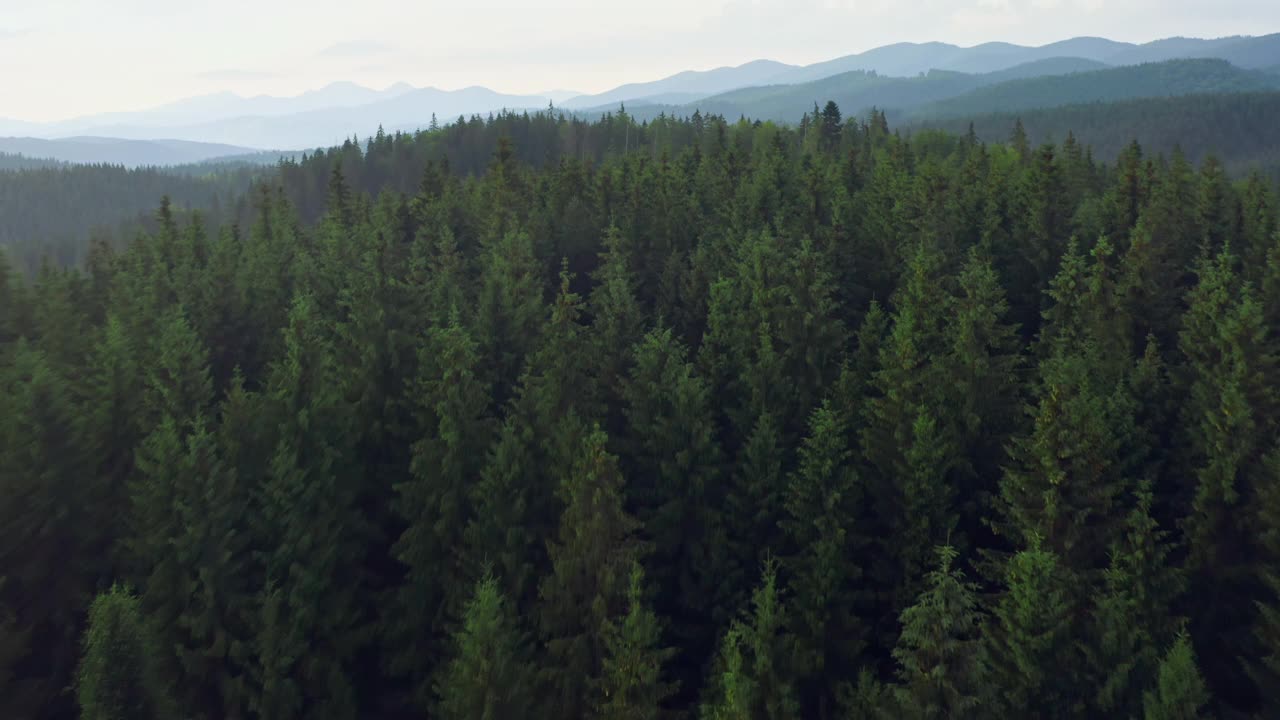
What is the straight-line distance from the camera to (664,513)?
2669 cm

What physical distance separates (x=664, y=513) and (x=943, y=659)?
1171cm

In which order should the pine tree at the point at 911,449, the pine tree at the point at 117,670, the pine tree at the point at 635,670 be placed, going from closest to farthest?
the pine tree at the point at 117,670
the pine tree at the point at 635,670
the pine tree at the point at 911,449

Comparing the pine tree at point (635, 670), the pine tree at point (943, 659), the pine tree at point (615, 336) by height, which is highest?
the pine tree at point (615, 336)

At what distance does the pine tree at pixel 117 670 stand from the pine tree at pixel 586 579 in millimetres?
9383

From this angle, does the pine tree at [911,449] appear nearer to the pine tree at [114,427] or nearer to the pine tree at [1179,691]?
the pine tree at [1179,691]

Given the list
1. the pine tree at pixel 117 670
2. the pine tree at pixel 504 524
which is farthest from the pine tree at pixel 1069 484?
the pine tree at pixel 117 670

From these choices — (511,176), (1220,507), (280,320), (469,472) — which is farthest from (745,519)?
(511,176)

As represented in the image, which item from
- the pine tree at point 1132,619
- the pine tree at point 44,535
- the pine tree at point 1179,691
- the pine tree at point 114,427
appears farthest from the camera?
the pine tree at point 114,427

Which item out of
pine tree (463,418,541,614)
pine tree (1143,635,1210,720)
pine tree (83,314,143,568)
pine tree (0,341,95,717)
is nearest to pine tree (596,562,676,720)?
pine tree (463,418,541,614)

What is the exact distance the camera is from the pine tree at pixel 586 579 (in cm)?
2188

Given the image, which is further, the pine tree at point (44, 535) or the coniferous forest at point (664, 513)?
the pine tree at point (44, 535)

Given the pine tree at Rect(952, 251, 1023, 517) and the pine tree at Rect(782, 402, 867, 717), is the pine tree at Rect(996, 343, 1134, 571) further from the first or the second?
the pine tree at Rect(782, 402, 867, 717)

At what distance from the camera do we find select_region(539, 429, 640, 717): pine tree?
2188 centimetres

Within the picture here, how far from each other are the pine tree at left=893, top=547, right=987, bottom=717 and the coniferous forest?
0.26ft
